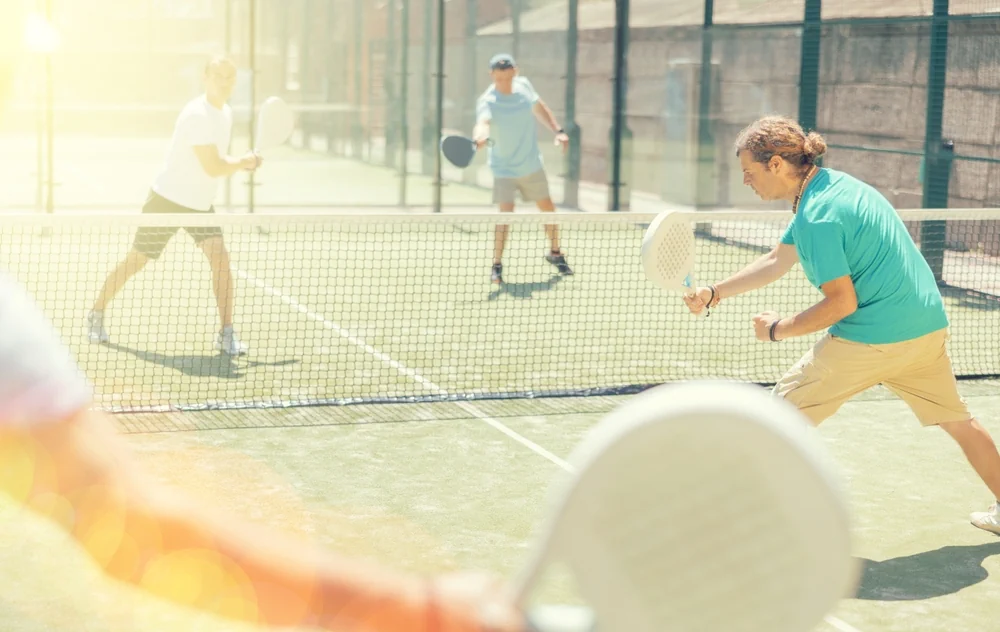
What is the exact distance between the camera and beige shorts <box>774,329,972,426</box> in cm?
480

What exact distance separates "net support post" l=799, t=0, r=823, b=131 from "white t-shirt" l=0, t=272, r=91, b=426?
12.8 m

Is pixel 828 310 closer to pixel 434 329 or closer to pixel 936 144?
pixel 434 329

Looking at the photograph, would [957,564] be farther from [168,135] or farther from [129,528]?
[168,135]

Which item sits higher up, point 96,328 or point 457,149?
point 457,149

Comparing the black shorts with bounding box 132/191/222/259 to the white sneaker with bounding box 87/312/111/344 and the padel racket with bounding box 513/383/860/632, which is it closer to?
the white sneaker with bounding box 87/312/111/344

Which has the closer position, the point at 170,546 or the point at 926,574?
the point at 170,546

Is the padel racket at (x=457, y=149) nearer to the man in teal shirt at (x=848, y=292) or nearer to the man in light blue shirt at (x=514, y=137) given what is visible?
the man in light blue shirt at (x=514, y=137)

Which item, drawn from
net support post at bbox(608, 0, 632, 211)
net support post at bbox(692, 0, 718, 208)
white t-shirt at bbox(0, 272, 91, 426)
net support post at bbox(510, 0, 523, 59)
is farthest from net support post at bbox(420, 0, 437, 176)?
white t-shirt at bbox(0, 272, 91, 426)

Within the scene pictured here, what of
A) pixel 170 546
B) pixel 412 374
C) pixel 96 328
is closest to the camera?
pixel 170 546

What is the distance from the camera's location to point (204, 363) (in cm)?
822

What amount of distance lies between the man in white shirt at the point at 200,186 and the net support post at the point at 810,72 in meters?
6.67

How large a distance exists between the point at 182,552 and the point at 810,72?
13.1 m

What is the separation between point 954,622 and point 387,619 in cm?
358

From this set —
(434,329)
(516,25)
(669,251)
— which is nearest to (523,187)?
(434,329)
